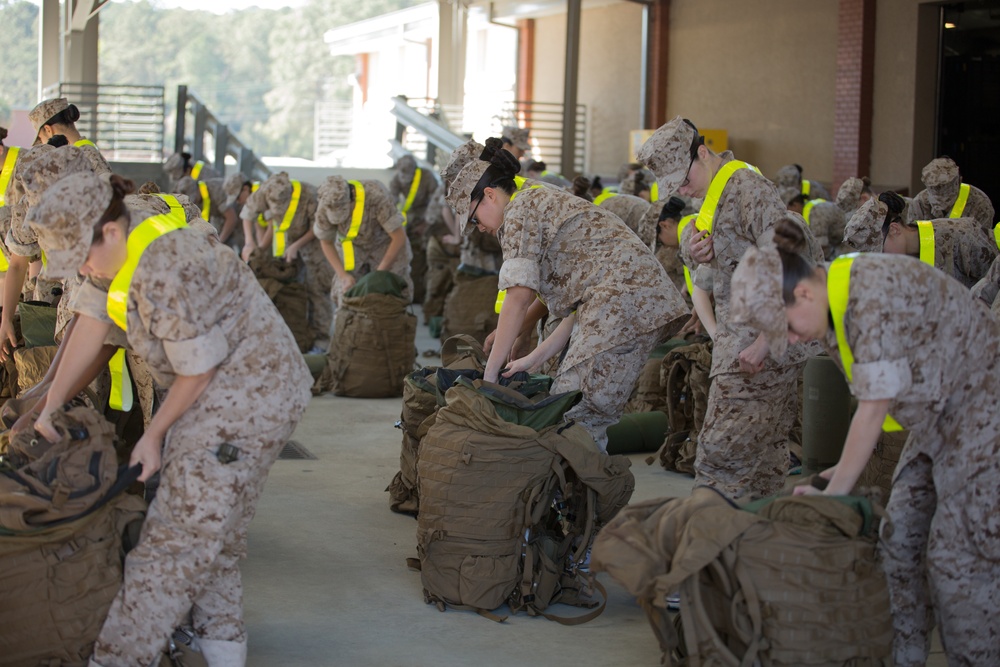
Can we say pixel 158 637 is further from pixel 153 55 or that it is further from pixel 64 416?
pixel 153 55

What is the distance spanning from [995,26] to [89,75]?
13440mm

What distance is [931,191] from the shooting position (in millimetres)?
7160

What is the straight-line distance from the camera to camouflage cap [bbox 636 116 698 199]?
15.4 ft

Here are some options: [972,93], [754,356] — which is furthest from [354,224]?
[972,93]

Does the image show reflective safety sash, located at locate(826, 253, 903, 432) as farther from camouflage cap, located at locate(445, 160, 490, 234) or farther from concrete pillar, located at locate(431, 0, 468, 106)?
concrete pillar, located at locate(431, 0, 468, 106)

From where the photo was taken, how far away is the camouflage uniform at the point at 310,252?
999cm

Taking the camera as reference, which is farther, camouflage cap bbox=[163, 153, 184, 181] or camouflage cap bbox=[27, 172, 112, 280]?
camouflage cap bbox=[163, 153, 184, 181]

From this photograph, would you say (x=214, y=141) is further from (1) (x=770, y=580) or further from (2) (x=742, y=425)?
(1) (x=770, y=580)

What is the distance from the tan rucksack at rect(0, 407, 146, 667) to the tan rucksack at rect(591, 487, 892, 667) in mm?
1425

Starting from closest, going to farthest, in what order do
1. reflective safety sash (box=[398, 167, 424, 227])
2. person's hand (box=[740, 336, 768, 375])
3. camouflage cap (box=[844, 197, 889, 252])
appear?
person's hand (box=[740, 336, 768, 375]), camouflage cap (box=[844, 197, 889, 252]), reflective safety sash (box=[398, 167, 424, 227])

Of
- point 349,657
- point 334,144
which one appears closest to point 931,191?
point 349,657

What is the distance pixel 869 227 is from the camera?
5656mm

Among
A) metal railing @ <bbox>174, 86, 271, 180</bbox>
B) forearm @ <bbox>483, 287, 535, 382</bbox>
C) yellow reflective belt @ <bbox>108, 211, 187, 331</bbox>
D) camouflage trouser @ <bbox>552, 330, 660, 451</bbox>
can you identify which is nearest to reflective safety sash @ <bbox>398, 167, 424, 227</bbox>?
metal railing @ <bbox>174, 86, 271, 180</bbox>

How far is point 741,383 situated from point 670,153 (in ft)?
3.26
